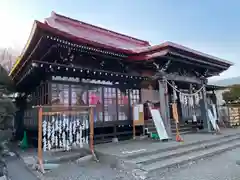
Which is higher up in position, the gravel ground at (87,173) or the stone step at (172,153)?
the stone step at (172,153)

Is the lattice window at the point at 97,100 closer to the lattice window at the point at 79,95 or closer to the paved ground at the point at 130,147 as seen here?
the lattice window at the point at 79,95

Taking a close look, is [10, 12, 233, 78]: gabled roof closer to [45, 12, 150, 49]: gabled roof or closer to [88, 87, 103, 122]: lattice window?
[45, 12, 150, 49]: gabled roof

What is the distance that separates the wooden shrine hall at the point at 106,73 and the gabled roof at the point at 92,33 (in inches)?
4.1

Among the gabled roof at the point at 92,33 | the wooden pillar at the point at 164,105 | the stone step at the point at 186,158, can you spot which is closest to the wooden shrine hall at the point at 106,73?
the wooden pillar at the point at 164,105

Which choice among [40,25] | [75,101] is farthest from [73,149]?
[40,25]

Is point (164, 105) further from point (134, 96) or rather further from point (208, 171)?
point (208, 171)

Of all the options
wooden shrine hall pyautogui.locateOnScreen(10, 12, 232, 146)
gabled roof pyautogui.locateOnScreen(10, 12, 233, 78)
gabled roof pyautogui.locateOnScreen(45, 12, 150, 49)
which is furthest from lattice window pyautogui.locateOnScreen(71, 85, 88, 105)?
gabled roof pyautogui.locateOnScreen(45, 12, 150, 49)

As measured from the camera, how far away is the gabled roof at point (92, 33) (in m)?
9.05

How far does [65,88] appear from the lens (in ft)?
21.1

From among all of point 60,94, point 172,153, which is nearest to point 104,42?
point 60,94

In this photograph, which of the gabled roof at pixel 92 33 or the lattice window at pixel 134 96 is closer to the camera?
the lattice window at pixel 134 96

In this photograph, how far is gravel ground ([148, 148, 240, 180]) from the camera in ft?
13.1

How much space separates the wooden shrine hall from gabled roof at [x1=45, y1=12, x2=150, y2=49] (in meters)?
0.10

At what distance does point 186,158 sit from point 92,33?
8024 mm
